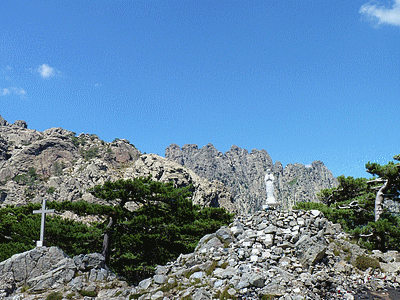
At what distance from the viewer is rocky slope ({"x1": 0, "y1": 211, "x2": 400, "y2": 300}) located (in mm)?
9852

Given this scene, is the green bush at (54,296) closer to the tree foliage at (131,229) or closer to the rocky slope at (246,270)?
the rocky slope at (246,270)

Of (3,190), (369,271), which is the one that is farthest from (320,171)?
(369,271)

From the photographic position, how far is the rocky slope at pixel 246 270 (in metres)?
9.85

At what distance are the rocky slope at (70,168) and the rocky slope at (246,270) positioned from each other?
57312 mm

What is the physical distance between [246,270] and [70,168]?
87.7 m

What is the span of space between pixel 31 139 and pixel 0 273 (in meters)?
101

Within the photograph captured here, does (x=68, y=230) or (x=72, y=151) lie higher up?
(x=72, y=151)

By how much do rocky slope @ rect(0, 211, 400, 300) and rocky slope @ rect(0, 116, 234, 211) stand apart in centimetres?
5731

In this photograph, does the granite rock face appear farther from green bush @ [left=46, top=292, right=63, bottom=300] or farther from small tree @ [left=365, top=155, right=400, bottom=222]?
small tree @ [left=365, top=155, right=400, bottom=222]

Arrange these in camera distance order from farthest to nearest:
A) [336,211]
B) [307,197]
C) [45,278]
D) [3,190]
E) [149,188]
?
1. [307,197]
2. [3,190]
3. [336,211]
4. [149,188]
5. [45,278]

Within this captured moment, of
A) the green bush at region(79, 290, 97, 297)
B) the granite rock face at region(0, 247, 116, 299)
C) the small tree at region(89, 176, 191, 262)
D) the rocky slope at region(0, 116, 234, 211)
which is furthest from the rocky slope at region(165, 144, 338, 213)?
the green bush at region(79, 290, 97, 297)

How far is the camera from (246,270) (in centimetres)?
1034

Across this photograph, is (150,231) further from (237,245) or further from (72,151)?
(72,151)

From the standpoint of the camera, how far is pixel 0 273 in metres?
13.2
